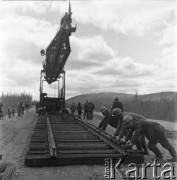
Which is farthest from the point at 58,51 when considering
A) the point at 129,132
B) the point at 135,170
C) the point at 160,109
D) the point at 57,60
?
the point at 135,170

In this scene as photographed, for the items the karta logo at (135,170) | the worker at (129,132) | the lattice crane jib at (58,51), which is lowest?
the karta logo at (135,170)

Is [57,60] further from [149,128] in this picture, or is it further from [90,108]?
[149,128]

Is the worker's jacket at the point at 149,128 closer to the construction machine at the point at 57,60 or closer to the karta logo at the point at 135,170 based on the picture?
the karta logo at the point at 135,170

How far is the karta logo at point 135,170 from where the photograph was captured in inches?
205

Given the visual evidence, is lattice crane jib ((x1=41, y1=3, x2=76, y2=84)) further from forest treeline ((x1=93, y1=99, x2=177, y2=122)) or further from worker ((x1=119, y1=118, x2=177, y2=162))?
worker ((x1=119, y1=118, x2=177, y2=162))

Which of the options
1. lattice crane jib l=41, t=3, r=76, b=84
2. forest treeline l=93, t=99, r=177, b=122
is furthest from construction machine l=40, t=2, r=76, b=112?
forest treeline l=93, t=99, r=177, b=122

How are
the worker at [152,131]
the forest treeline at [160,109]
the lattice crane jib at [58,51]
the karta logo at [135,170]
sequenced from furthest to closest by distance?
the forest treeline at [160,109]
the lattice crane jib at [58,51]
the worker at [152,131]
the karta logo at [135,170]

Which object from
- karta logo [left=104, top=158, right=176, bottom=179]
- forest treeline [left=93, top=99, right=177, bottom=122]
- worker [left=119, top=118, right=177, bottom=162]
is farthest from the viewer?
forest treeline [left=93, top=99, right=177, bottom=122]

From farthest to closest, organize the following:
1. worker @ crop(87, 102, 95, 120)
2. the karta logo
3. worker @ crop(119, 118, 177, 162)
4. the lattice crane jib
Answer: worker @ crop(87, 102, 95, 120) → the lattice crane jib → worker @ crop(119, 118, 177, 162) → the karta logo

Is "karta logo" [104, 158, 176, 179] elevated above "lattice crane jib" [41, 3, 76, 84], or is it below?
below

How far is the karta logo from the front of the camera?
520cm

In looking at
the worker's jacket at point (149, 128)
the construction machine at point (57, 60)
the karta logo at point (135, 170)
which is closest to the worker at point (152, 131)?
the worker's jacket at point (149, 128)

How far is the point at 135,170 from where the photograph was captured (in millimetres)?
5520

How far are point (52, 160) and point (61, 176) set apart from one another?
2.55ft
